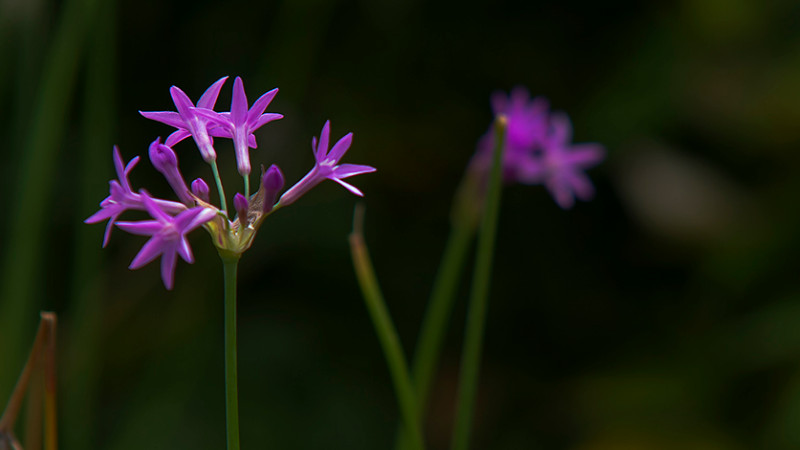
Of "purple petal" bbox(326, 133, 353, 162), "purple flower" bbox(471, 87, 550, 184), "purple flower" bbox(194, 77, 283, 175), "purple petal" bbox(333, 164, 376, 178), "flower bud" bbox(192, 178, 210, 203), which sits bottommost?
"flower bud" bbox(192, 178, 210, 203)

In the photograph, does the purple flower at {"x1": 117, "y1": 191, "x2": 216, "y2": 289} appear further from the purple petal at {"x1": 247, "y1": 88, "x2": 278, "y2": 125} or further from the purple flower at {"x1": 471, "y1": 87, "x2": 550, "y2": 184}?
the purple flower at {"x1": 471, "y1": 87, "x2": 550, "y2": 184}

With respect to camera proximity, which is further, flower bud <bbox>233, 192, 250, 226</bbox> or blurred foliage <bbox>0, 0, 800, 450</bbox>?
blurred foliage <bbox>0, 0, 800, 450</bbox>

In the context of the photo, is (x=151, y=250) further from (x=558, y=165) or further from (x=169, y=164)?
(x=558, y=165)

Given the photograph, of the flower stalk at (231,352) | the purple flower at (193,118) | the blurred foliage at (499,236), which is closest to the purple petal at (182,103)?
the purple flower at (193,118)

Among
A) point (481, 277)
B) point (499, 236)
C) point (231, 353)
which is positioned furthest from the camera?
point (499, 236)

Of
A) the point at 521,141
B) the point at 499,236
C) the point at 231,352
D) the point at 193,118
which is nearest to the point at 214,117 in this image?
the point at 193,118

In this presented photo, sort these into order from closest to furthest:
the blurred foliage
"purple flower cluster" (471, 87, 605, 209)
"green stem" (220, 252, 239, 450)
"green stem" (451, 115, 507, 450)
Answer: "green stem" (220, 252, 239, 450)
"green stem" (451, 115, 507, 450)
"purple flower cluster" (471, 87, 605, 209)
the blurred foliage

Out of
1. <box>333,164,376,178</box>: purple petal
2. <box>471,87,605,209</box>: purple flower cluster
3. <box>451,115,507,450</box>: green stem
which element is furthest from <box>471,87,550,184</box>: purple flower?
<box>333,164,376,178</box>: purple petal
